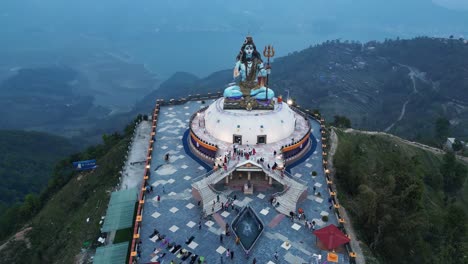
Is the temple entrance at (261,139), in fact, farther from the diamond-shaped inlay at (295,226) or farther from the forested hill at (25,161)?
the forested hill at (25,161)

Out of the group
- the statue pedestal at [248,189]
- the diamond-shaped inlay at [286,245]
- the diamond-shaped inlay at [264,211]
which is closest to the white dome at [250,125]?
the statue pedestal at [248,189]

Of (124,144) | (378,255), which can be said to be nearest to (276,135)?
(378,255)

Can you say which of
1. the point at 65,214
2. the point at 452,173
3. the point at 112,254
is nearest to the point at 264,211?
the point at 112,254

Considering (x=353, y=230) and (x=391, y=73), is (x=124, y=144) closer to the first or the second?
(x=353, y=230)

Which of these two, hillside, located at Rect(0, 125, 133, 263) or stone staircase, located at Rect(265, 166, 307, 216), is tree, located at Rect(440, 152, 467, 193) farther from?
hillside, located at Rect(0, 125, 133, 263)

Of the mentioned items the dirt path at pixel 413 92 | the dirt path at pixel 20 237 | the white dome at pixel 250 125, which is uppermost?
the white dome at pixel 250 125

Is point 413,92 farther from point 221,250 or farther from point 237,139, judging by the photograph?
point 221,250
